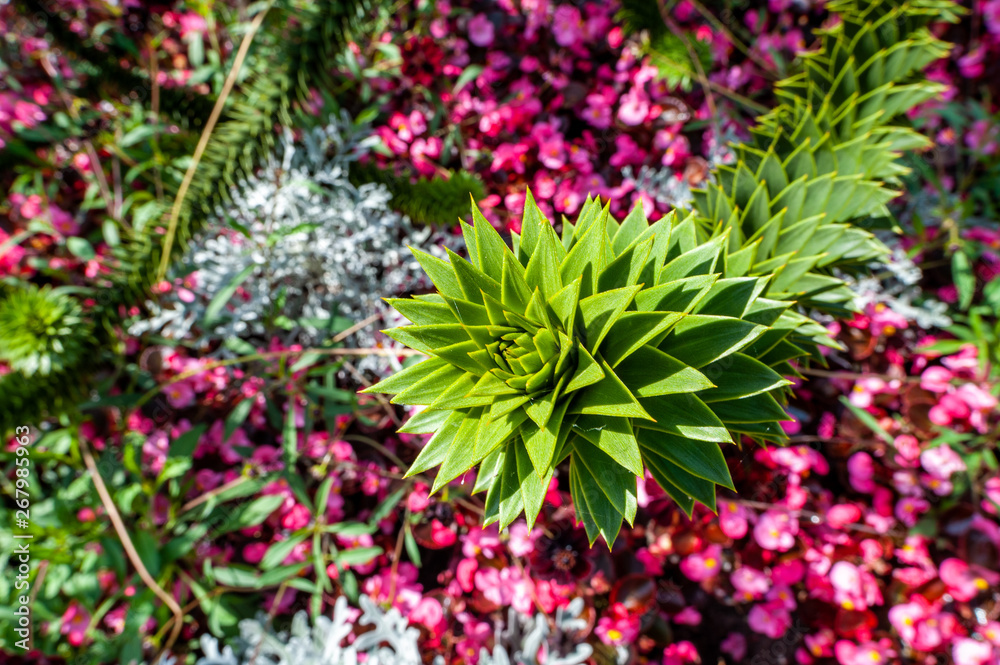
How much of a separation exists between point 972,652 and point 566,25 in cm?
339

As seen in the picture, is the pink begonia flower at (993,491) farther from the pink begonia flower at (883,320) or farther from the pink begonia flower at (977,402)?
the pink begonia flower at (883,320)

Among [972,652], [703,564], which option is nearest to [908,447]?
[972,652]

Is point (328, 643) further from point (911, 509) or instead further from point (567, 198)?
point (911, 509)

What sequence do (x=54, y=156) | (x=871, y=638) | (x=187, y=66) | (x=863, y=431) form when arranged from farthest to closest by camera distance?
(x=187, y=66) → (x=54, y=156) → (x=863, y=431) → (x=871, y=638)

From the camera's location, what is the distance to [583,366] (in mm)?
930

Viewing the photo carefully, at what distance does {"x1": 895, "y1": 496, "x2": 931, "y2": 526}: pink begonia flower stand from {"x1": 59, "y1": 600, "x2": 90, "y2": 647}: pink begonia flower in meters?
3.51

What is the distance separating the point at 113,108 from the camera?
2846 mm

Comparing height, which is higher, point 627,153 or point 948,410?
point 627,153

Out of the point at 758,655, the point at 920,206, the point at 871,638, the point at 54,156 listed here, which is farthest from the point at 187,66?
the point at 871,638

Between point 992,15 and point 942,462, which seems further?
point 992,15

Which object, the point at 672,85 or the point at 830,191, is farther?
the point at 672,85

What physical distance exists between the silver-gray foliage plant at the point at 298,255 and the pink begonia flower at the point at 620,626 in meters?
1.39

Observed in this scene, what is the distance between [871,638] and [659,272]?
216 cm

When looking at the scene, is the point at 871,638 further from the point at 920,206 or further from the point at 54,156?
the point at 54,156
